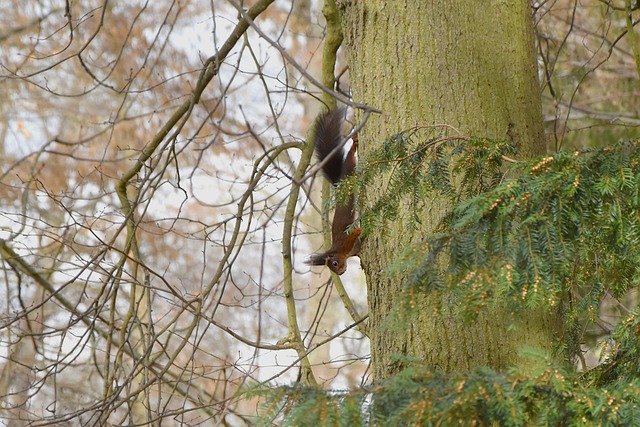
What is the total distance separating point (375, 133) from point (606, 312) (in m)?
3.80

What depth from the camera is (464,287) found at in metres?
1.58

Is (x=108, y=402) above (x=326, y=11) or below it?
below

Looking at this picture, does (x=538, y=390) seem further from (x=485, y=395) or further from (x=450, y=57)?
(x=450, y=57)

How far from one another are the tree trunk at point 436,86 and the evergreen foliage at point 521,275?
424 millimetres

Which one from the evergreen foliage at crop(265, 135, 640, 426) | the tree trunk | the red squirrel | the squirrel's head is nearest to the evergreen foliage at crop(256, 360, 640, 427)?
the evergreen foliage at crop(265, 135, 640, 426)

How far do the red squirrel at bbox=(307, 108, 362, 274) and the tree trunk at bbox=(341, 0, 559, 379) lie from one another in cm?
68

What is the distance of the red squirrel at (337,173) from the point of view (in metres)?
3.12

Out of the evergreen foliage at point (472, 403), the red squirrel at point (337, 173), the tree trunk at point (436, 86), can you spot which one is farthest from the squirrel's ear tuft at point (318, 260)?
the evergreen foliage at point (472, 403)

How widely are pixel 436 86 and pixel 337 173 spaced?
1.36 m

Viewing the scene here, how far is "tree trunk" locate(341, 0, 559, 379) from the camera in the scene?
2234mm

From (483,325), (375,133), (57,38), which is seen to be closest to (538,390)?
(483,325)

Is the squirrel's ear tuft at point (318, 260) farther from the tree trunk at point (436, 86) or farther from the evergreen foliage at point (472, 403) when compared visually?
the evergreen foliage at point (472, 403)

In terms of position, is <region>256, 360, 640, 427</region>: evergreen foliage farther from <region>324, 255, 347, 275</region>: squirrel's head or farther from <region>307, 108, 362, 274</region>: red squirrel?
<region>324, 255, 347, 275</region>: squirrel's head

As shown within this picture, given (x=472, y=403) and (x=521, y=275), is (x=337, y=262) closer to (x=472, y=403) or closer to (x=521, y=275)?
(x=521, y=275)
